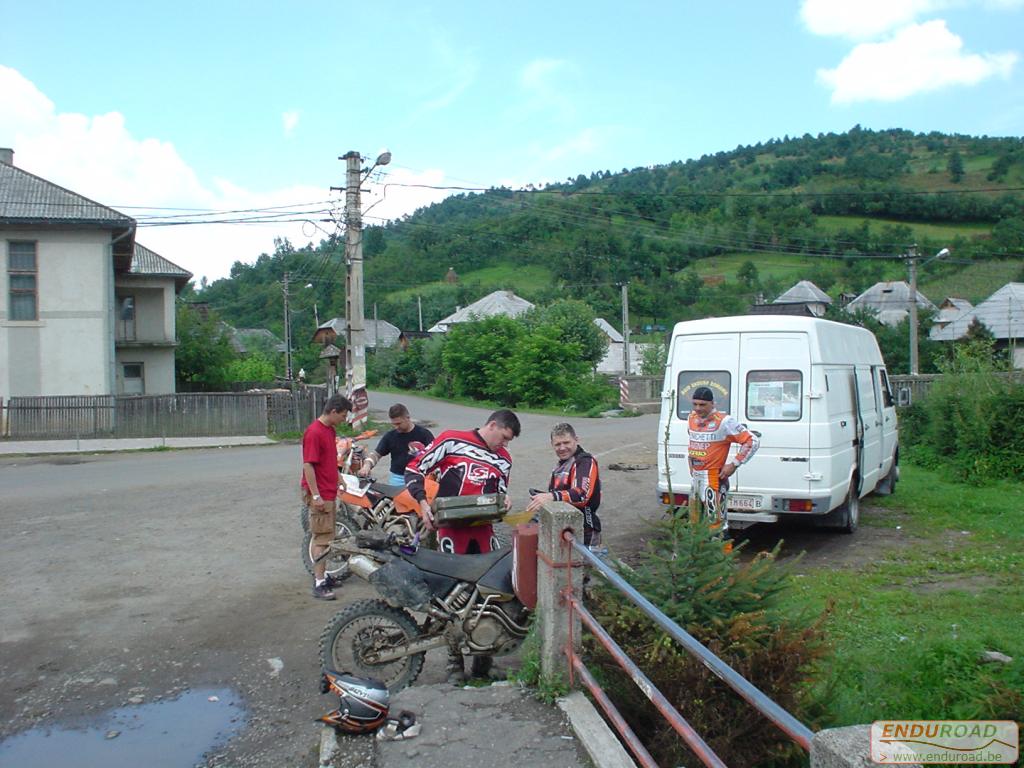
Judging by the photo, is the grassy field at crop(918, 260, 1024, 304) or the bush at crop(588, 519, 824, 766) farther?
the grassy field at crop(918, 260, 1024, 304)

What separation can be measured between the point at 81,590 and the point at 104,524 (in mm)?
3720

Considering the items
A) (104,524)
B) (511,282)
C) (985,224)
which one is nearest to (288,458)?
(104,524)

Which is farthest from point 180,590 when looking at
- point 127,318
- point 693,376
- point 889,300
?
point 889,300

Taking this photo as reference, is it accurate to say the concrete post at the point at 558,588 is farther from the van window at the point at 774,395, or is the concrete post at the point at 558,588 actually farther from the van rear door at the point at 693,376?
the van window at the point at 774,395

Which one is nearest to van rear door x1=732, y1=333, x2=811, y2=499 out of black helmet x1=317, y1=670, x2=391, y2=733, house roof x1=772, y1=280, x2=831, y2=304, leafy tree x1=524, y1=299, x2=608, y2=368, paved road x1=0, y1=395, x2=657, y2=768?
paved road x1=0, y1=395, x2=657, y2=768

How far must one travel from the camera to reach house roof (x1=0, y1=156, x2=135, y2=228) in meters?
25.8

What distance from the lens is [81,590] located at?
791 centimetres

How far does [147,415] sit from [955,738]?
80.4 feet

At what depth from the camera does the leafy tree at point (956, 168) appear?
9612cm

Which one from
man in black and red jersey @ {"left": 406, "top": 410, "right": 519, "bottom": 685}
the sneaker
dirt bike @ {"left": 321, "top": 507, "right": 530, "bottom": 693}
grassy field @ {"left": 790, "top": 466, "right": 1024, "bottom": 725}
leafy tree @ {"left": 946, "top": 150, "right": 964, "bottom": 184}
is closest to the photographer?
grassy field @ {"left": 790, "top": 466, "right": 1024, "bottom": 725}

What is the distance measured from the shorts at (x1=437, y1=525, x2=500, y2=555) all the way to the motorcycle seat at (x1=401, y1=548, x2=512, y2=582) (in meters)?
0.62

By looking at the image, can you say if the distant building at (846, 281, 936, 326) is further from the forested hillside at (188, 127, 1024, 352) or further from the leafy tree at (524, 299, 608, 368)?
the leafy tree at (524, 299, 608, 368)

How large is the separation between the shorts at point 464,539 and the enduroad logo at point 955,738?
10.2 feet

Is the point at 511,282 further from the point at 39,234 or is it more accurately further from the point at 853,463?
the point at 853,463
